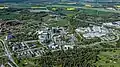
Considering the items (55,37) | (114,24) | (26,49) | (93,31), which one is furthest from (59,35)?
(114,24)

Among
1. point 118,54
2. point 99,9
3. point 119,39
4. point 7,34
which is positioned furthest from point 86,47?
point 99,9

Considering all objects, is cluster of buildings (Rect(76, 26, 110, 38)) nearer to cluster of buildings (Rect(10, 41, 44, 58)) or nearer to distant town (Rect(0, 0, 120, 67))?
distant town (Rect(0, 0, 120, 67))

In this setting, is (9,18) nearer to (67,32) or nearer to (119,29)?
(67,32)

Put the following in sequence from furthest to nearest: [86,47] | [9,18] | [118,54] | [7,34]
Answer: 1. [9,18]
2. [7,34]
3. [86,47]
4. [118,54]

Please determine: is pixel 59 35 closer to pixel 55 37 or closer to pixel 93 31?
pixel 55 37

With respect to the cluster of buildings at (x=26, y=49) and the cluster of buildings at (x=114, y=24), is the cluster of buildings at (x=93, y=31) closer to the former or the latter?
the cluster of buildings at (x=114, y=24)

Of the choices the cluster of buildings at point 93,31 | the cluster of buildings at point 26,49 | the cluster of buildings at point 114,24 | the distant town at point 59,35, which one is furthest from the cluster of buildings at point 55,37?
the cluster of buildings at point 114,24

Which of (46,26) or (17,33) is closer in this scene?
(17,33)
